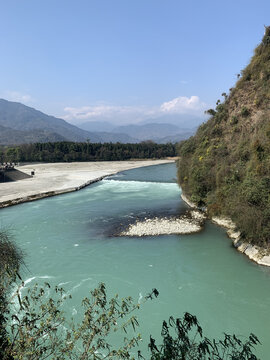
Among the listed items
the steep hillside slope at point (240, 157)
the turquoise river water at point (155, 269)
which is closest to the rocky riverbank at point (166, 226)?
the turquoise river water at point (155, 269)

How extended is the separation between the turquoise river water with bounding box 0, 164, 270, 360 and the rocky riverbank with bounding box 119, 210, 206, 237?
4.37ft

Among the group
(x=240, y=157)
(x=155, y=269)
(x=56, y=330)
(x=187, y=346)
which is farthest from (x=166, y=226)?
(x=56, y=330)

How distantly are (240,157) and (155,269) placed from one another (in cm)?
1906

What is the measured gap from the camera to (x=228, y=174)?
111 ft

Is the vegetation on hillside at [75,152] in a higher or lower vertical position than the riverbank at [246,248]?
higher

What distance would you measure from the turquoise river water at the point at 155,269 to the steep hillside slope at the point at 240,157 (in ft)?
11.5

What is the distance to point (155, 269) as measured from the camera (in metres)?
21.6

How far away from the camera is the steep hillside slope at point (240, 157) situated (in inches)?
937

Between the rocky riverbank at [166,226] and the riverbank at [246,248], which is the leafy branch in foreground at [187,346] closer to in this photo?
the riverbank at [246,248]

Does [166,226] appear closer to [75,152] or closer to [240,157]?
[240,157]

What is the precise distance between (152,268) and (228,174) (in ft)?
58.4

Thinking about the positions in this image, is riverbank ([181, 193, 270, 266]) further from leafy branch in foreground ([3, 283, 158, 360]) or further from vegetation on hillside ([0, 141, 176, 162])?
vegetation on hillside ([0, 141, 176, 162])

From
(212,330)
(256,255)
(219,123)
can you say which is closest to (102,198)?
(219,123)

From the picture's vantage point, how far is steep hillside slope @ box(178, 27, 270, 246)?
23797 millimetres
